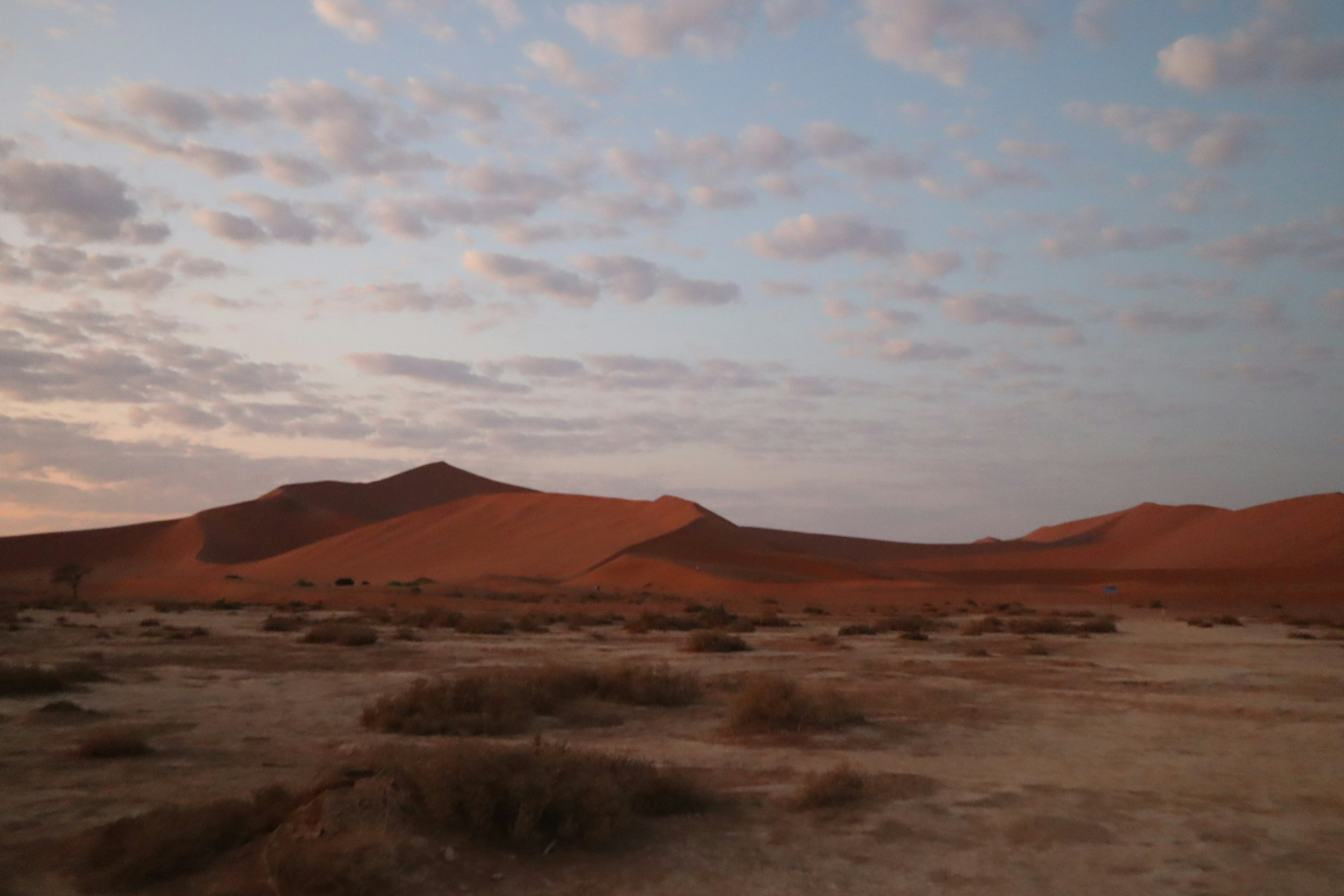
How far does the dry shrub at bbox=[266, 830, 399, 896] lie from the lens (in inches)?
200

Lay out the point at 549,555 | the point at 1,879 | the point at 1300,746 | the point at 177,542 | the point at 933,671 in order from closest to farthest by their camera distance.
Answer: the point at 1,879, the point at 1300,746, the point at 933,671, the point at 549,555, the point at 177,542

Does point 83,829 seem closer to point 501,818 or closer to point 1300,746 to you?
point 501,818

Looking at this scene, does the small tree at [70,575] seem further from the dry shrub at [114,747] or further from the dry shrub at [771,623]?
the dry shrub at [114,747]

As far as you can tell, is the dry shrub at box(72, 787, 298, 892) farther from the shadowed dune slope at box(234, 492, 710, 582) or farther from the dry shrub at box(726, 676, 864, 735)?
the shadowed dune slope at box(234, 492, 710, 582)

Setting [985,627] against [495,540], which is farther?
[495,540]

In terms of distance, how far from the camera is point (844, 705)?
460 inches

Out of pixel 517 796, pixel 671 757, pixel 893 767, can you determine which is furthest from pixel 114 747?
pixel 893 767

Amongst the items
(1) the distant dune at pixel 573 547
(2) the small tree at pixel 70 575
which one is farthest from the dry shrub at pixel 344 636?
→ (1) the distant dune at pixel 573 547

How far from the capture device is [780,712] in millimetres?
11039

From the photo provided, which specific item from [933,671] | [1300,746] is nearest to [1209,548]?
[933,671]

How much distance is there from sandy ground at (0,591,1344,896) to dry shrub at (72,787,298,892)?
10.5 inches

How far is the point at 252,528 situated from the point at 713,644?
97043mm

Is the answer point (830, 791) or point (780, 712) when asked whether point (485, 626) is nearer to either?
point (780, 712)

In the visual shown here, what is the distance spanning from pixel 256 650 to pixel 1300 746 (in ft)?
62.1
